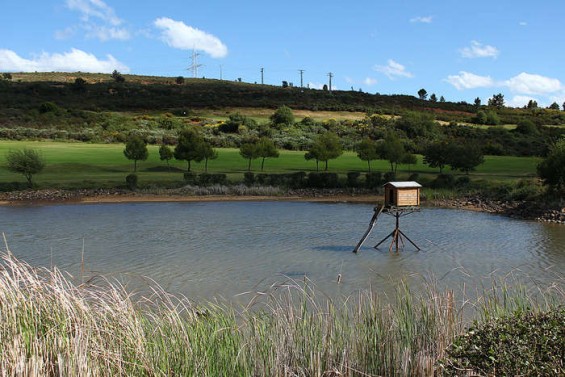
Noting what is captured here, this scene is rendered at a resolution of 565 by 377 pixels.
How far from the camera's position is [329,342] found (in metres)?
7.12

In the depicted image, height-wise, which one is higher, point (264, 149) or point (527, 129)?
point (527, 129)

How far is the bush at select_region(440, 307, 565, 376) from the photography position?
573cm

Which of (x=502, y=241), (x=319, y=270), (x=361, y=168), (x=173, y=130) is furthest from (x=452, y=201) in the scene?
(x=173, y=130)

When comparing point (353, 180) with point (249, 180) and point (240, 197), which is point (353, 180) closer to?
point (249, 180)

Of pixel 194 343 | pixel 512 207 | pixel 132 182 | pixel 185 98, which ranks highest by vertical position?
pixel 185 98

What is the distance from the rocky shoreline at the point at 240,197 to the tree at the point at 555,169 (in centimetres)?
160

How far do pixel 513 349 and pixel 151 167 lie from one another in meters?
47.2

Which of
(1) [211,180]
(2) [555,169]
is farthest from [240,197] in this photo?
(2) [555,169]

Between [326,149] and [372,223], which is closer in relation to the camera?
[372,223]

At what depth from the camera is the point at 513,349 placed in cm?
584

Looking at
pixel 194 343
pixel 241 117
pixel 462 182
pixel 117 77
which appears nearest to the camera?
pixel 194 343

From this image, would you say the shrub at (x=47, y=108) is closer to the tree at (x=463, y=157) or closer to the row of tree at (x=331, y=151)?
the row of tree at (x=331, y=151)

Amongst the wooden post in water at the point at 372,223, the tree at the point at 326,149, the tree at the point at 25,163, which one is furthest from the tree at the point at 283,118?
the wooden post in water at the point at 372,223

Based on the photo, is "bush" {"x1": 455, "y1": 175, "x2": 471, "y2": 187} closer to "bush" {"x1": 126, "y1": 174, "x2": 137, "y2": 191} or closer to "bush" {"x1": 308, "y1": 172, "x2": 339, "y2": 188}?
"bush" {"x1": 308, "y1": 172, "x2": 339, "y2": 188}
